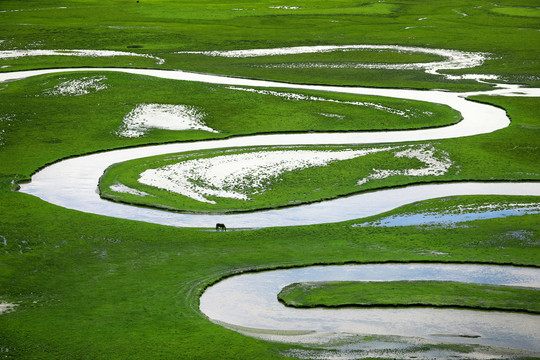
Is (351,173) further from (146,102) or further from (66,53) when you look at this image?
(66,53)

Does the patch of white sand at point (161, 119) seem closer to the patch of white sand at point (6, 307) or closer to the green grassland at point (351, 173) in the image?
the green grassland at point (351, 173)

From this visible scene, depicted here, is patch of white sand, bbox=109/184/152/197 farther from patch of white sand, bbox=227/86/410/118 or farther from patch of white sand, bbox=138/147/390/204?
patch of white sand, bbox=227/86/410/118

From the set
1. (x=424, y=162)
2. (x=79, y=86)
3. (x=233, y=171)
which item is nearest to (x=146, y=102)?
(x=79, y=86)

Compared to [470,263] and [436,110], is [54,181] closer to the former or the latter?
[470,263]

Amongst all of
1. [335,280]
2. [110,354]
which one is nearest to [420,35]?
[335,280]

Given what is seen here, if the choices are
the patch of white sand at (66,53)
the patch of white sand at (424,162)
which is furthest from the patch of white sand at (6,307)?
the patch of white sand at (66,53)
